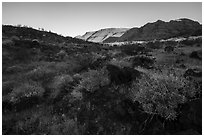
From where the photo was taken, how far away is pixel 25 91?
857 cm

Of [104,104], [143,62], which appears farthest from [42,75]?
[143,62]

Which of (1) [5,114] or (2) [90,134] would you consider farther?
(1) [5,114]

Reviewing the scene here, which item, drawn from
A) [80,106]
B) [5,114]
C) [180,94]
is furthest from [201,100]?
[5,114]

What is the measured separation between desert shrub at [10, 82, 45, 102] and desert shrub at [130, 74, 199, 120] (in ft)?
13.2

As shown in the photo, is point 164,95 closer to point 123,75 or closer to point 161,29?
point 123,75

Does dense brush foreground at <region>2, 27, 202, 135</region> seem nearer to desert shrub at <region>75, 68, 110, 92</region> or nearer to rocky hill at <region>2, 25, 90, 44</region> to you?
desert shrub at <region>75, 68, 110, 92</region>

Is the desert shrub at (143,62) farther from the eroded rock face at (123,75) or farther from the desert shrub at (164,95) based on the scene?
the desert shrub at (164,95)

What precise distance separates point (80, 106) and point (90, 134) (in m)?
1.49

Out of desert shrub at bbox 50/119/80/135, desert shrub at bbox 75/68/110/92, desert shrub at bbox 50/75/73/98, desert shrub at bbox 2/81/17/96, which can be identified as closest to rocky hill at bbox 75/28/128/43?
desert shrub at bbox 50/75/73/98

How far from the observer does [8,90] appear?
891 centimetres

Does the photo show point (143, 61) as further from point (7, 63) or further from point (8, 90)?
point (7, 63)

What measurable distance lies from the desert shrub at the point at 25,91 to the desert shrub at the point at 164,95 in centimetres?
403

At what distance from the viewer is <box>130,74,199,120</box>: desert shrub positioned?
6238mm

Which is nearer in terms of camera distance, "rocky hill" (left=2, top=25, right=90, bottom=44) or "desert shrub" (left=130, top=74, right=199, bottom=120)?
"desert shrub" (left=130, top=74, right=199, bottom=120)
